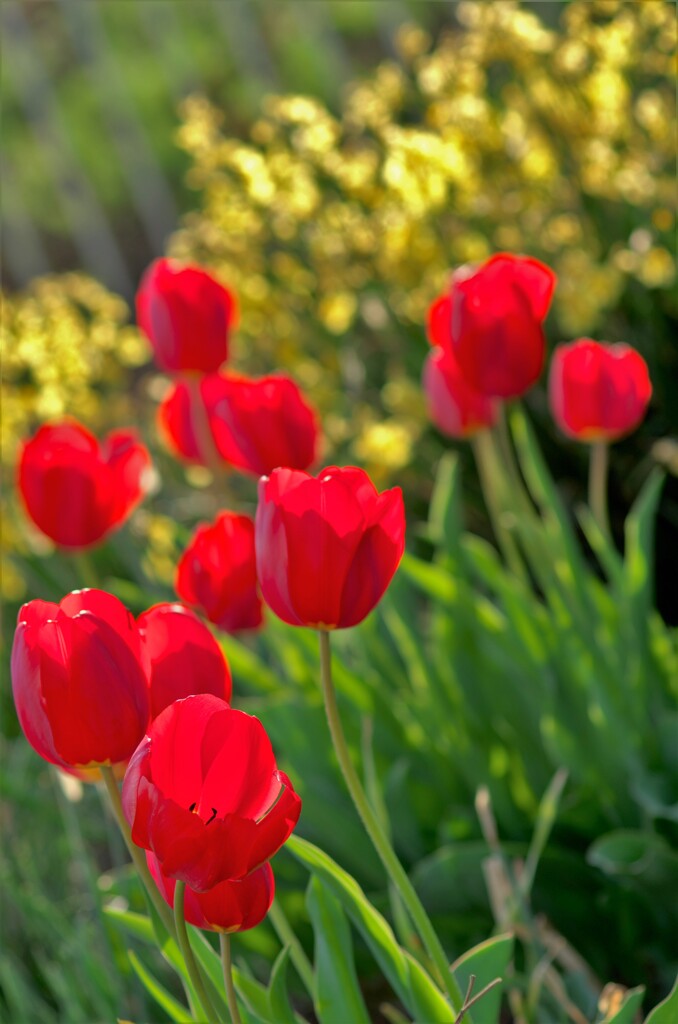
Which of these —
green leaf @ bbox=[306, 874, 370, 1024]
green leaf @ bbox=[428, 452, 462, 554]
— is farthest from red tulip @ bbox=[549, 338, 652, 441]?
green leaf @ bbox=[306, 874, 370, 1024]

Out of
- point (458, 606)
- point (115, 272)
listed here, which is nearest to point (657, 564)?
point (458, 606)

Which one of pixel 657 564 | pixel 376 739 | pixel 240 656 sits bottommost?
pixel 657 564

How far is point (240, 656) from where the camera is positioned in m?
1.57

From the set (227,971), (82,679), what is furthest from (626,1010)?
(82,679)

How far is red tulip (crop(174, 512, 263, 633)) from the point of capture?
3.47 ft

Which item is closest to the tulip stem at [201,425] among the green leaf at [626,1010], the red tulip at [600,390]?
the red tulip at [600,390]

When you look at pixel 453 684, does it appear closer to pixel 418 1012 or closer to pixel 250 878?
pixel 418 1012

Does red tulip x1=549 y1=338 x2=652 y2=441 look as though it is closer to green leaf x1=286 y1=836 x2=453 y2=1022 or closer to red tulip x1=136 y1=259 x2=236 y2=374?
red tulip x1=136 y1=259 x2=236 y2=374

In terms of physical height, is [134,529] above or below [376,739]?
above

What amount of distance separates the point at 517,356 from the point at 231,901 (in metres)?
0.64

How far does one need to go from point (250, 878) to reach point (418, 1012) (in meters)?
0.22

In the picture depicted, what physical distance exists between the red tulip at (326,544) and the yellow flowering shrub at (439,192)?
1.24 meters

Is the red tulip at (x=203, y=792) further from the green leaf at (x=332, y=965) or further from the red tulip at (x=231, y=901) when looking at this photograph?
the green leaf at (x=332, y=965)

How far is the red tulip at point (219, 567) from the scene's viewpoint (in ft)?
3.47
